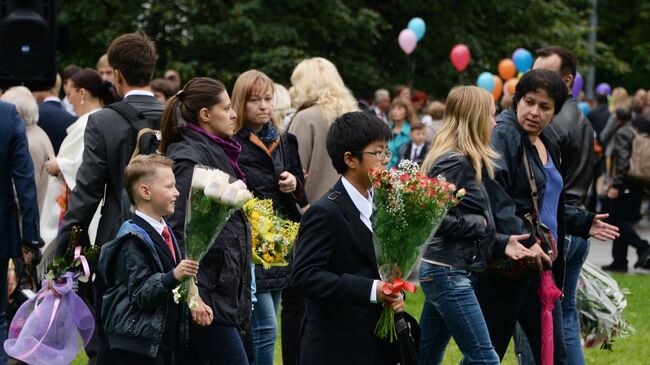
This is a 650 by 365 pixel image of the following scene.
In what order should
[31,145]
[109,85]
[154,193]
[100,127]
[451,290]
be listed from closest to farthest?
[154,193]
[451,290]
[100,127]
[109,85]
[31,145]

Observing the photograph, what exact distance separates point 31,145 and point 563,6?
21885 mm

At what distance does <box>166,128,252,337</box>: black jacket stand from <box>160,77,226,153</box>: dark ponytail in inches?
2.3

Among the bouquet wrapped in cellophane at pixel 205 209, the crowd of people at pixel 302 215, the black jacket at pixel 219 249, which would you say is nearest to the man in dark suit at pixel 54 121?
the crowd of people at pixel 302 215

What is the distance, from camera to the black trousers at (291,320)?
798 centimetres

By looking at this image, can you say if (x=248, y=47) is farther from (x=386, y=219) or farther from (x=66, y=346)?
(x=386, y=219)

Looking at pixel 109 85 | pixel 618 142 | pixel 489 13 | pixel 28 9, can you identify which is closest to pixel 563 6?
pixel 489 13

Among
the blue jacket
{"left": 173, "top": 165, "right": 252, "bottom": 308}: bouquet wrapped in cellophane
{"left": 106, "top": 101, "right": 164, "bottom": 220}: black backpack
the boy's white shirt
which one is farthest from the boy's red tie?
the blue jacket

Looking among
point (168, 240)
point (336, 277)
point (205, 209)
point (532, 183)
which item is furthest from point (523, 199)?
point (205, 209)

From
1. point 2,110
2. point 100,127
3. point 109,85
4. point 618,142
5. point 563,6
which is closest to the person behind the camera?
point 100,127

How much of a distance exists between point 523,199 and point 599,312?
1.75m

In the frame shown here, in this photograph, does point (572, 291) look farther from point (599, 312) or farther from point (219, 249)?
point (219, 249)

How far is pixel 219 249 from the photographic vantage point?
19.6 ft

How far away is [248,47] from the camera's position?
2427 centimetres

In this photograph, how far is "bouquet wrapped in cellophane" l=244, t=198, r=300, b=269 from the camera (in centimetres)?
666
